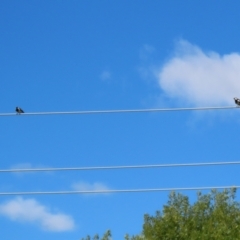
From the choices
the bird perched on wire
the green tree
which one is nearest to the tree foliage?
the green tree

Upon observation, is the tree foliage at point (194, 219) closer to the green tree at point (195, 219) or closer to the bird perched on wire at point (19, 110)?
the green tree at point (195, 219)

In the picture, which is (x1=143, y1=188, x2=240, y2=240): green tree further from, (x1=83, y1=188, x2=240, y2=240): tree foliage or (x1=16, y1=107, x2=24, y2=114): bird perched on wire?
(x1=16, y1=107, x2=24, y2=114): bird perched on wire

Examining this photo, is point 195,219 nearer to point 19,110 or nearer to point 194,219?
point 194,219

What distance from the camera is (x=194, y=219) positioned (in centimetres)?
5622

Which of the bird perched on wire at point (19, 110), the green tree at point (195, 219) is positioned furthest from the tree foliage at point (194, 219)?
the bird perched on wire at point (19, 110)

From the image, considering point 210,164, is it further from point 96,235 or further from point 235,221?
point 96,235

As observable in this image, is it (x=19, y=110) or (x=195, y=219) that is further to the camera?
(x=195, y=219)

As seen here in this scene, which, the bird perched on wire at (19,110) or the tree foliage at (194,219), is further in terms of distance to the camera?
the tree foliage at (194,219)

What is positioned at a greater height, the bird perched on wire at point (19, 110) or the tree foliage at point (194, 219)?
the tree foliage at point (194, 219)

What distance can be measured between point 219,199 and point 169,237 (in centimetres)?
642

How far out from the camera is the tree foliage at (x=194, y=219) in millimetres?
53500

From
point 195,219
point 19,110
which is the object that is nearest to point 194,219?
point 195,219

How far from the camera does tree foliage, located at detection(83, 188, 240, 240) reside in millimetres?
53500

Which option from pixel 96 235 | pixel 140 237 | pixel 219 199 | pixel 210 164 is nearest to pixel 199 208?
pixel 219 199
